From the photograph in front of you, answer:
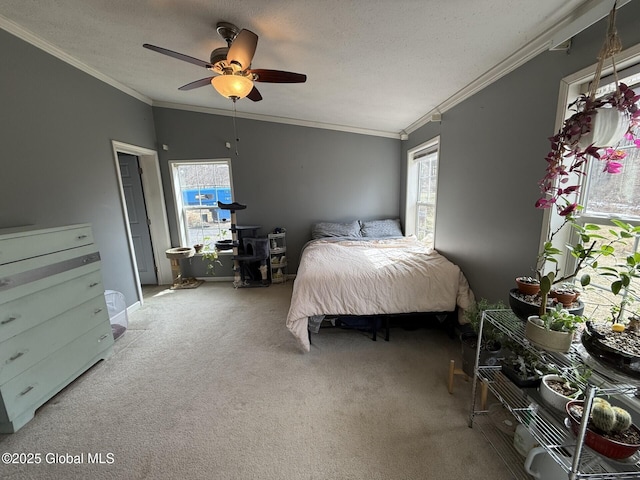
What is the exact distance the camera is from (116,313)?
2.63 meters

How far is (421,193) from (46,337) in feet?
14.1

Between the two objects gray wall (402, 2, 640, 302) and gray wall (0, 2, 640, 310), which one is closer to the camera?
gray wall (402, 2, 640, 302)

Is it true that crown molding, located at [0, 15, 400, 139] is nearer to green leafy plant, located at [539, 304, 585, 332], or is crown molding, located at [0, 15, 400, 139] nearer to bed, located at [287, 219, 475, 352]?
bed, located at [287, 219, 475, 352]

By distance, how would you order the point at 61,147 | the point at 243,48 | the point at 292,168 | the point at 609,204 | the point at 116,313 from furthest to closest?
the point at 292,168
the point at 116,313
the point at 61,147
the point at 243,48
the point at 609,204

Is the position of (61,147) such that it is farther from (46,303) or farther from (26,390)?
(26,390)

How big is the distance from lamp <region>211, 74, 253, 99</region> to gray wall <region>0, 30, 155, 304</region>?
1695 millimetres

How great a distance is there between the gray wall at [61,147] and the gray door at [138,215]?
0.59m

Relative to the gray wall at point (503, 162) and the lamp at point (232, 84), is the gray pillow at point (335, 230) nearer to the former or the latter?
the gray wall at point (503, 162)

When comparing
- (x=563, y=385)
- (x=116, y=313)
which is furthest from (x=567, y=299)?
(x=116, y=313)

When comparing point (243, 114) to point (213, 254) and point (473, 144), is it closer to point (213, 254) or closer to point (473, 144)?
point (213, 254)

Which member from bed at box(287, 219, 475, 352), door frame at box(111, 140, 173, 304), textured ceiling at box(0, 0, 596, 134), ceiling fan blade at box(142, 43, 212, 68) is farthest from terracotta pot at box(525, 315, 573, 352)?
door frame at box(111, 140, 173, 304)

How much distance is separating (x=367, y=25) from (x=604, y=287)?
6.46 feet

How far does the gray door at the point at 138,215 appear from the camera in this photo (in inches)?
146

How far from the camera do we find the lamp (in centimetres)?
170
